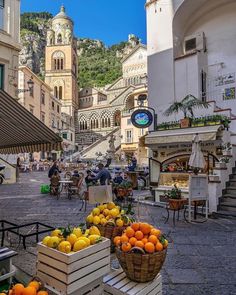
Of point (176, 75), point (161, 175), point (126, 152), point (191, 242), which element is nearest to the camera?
point (191, 242)

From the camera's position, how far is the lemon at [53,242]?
8.73 ft

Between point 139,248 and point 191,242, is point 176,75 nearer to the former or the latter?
point 191,242

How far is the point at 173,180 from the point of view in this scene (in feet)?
36.9

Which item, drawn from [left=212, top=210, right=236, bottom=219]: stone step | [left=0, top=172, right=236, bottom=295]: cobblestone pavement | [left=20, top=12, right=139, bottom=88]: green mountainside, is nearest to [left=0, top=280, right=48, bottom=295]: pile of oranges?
[left=0, top=172, right=236, bottom=295]: cobblestone pavement

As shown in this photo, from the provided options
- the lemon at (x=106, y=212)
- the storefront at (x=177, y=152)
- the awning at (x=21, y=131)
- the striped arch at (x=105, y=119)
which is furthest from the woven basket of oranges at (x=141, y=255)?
the striped arch at (x=105, y=119)

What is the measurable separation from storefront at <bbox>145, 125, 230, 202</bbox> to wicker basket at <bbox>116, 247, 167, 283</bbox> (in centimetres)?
788

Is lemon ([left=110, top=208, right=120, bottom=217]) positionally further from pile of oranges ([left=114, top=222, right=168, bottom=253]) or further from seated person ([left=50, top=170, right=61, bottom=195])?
seated person ([left=50, top=170, right=61, bottom=195])

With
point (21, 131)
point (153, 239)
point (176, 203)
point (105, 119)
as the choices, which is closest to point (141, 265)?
point (153, 239)

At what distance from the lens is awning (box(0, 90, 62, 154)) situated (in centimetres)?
577

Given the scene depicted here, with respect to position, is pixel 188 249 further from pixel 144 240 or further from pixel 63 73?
pixel 63 73

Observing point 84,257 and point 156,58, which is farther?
point 156,58

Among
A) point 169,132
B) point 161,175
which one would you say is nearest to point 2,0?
point 169,132

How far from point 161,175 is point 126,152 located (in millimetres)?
31872

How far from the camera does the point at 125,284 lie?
2775 millimetres
